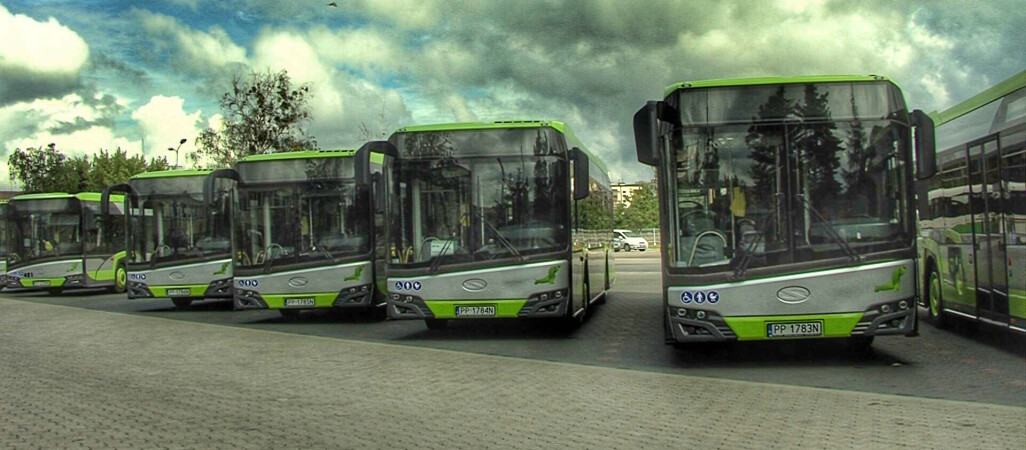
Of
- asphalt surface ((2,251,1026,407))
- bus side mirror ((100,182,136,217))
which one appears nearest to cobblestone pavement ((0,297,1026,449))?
asphalt surface ((2,251,1026,407))

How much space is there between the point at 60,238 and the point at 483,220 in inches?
847

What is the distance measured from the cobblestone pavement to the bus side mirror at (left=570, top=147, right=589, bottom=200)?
3.12m

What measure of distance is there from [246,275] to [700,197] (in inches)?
415

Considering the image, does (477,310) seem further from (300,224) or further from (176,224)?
(176,224)

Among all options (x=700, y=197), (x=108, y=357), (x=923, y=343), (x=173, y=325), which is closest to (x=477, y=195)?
(x=700, y=197)

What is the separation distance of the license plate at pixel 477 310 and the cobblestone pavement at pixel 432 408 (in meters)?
1.23

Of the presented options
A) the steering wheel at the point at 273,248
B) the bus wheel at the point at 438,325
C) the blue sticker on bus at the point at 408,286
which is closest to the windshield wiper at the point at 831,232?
the blue sticker on bus at the point at 408,286

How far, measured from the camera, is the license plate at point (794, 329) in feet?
36.8

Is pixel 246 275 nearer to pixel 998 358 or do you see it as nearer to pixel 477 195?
pixel 477 195

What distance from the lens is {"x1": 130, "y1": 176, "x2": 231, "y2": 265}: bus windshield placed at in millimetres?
22812

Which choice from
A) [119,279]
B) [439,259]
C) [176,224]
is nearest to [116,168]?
[119,279]

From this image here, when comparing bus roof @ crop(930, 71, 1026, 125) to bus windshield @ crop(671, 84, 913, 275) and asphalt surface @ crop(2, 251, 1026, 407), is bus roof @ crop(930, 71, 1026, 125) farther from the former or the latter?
asphalt surface @ crop(2, 251, 1026, 407)

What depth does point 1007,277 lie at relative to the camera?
488 inches

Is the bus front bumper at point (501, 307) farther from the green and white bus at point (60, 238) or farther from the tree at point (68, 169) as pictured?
the tree at point (68, 169)
